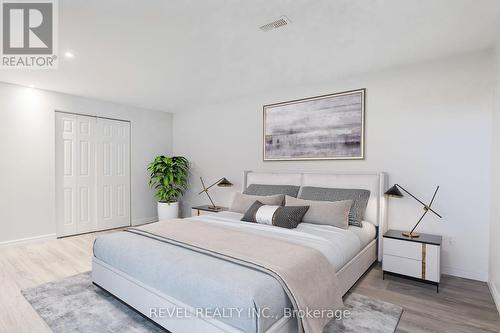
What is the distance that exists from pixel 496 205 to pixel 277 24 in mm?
2664

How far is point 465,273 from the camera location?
115 inches

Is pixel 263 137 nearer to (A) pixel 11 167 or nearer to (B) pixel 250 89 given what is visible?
(B) pixel 250 89

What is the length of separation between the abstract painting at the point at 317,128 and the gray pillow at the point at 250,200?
0.89 meters

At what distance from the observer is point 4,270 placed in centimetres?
310

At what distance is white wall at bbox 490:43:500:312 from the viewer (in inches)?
93.9

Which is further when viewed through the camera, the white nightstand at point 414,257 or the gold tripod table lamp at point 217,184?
the gold tripod table lamp at point 217,184

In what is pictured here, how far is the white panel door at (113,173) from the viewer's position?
5.02 m

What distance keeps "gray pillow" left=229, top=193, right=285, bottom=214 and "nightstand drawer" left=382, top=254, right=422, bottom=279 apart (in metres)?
1.40

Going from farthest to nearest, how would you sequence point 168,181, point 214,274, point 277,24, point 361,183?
point 168,181 → point 361,183 → point 277,24 → point 214,274

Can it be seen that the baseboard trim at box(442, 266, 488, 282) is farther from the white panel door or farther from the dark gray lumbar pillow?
the white panel door

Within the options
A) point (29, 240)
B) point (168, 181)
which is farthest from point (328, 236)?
point (29, 240)

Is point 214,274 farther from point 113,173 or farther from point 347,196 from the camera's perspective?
point 113,173

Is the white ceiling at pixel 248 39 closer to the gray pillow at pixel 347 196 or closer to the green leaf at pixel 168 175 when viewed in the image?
the gray pillow at pixel 347 196

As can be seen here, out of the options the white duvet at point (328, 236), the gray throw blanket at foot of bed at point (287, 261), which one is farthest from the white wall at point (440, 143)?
the gray throw blanket at foot of bed at point (287, 261)
